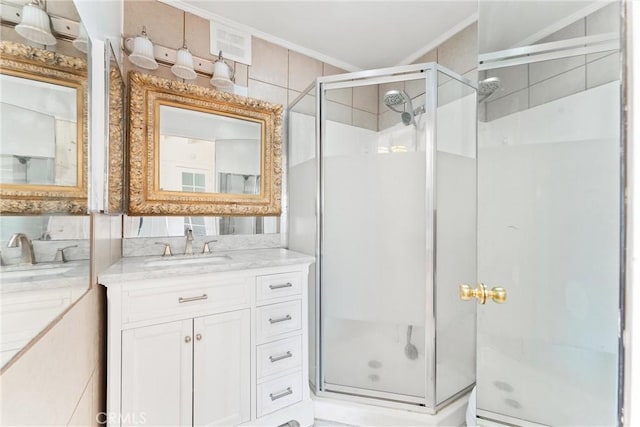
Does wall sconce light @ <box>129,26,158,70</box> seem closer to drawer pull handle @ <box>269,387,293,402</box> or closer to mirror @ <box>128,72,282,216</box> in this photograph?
mirror @ <box>128,72,282,216</box>

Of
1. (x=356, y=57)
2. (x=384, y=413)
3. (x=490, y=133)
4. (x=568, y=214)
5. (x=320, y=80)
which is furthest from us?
(x=356, y=57)

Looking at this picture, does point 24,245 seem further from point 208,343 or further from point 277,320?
point 277,320

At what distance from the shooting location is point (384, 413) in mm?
1604

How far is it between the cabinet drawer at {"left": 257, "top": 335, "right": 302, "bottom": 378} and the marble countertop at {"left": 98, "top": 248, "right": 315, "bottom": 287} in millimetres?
426

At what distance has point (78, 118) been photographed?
0.79m

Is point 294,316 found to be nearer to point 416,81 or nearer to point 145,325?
point 145,325

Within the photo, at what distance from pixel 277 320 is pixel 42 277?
111 centimetres

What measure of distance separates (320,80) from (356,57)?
31.0 inches

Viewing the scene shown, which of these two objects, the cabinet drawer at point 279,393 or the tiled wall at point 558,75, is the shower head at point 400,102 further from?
the cabinet drawer at point 279,393

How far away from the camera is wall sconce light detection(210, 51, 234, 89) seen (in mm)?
1873

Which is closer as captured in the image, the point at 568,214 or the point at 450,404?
the point at 568,214

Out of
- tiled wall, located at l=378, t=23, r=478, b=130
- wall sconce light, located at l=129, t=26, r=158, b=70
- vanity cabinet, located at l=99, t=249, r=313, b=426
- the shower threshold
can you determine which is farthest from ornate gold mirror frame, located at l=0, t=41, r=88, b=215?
the shower threshold

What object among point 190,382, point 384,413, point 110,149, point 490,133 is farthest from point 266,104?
point 384,413

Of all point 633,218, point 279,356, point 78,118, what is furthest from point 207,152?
point 633,218
